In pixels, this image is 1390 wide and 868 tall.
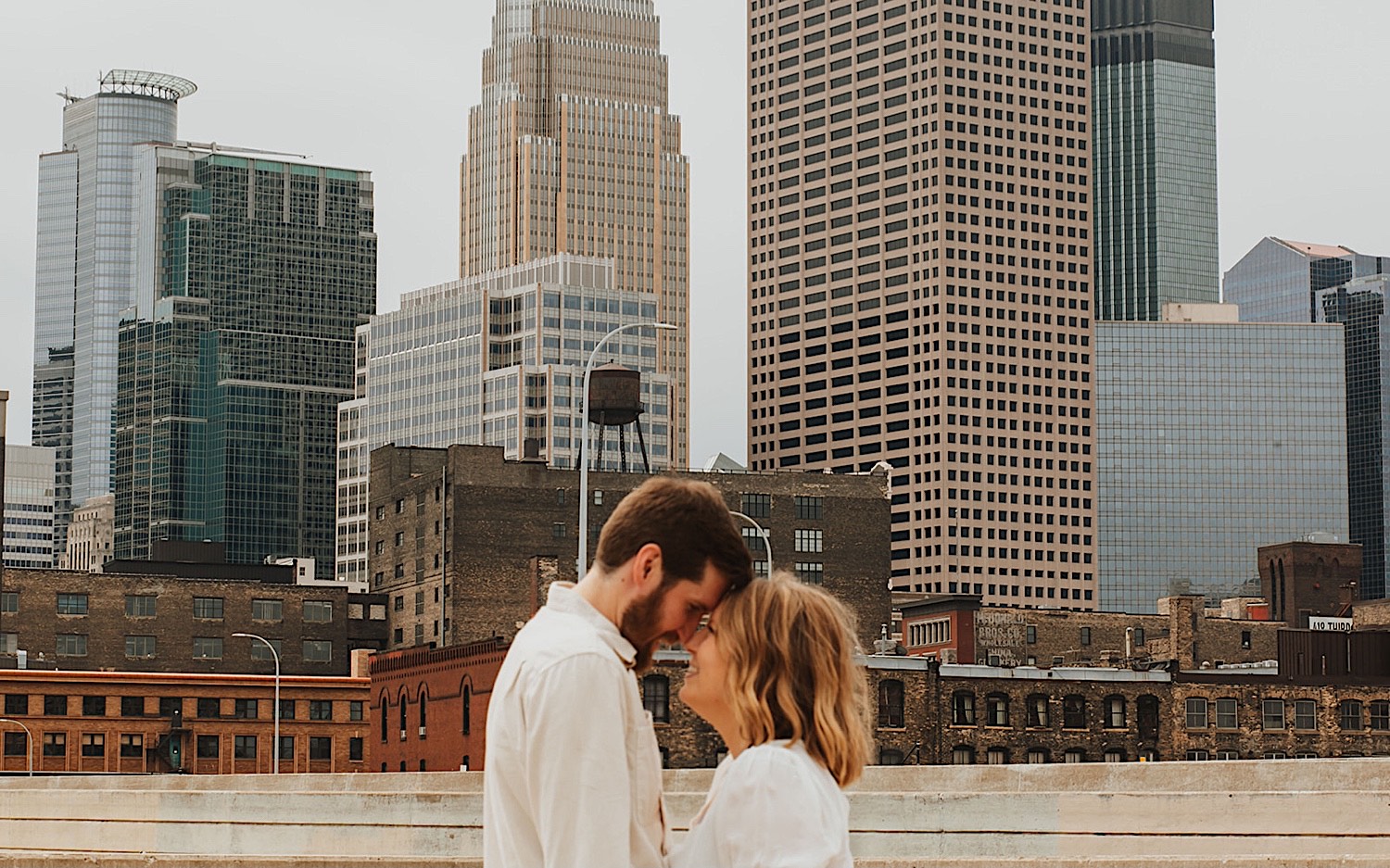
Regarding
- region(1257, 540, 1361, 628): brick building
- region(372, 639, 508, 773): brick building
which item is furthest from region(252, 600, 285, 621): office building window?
region(1257, 540, 1361, 628): brick building

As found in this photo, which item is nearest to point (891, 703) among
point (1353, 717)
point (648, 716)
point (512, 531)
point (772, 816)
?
point (1353, 717)

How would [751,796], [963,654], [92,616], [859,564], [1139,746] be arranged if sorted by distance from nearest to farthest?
1. [751,796]
2. [1139,746]
3. [963,654]
4. [92,616]
5. [859,564]

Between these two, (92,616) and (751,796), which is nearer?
(751,796)

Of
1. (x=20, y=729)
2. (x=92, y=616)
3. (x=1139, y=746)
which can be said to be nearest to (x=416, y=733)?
(x=20, y=729)

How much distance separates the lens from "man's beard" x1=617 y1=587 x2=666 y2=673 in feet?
23.4

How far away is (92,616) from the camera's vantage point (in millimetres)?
121562

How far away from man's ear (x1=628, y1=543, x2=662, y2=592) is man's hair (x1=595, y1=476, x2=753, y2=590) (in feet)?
0.05

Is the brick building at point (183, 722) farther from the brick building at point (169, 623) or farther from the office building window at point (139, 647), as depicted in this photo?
the office building window at point (139, 647)

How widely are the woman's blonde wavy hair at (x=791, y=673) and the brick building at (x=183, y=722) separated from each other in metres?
96.3

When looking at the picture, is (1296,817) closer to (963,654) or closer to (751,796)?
(751,796)

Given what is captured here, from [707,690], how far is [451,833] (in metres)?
18.9

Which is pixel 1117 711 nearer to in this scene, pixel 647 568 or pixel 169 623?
pixel 169 623

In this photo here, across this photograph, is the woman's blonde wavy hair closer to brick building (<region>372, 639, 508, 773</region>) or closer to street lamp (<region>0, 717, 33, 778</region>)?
brick building (<region>372, 639, 508, 773</region>)

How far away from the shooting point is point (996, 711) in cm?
8325
